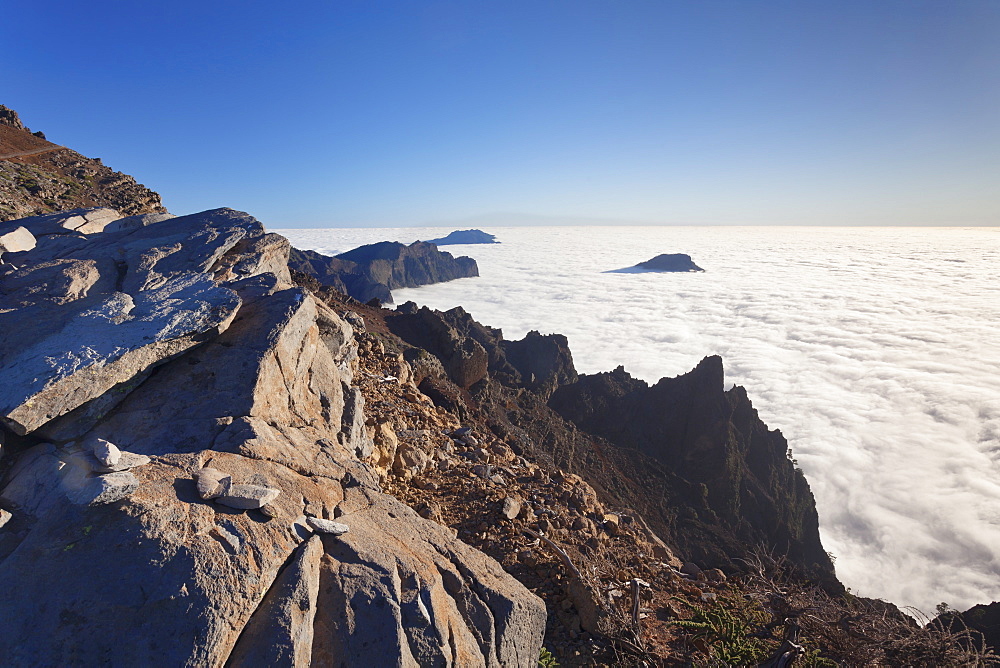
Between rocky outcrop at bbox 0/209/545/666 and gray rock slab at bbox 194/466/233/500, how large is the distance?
0.9 inches

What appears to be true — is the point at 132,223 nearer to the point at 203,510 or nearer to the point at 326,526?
the point at 203,510

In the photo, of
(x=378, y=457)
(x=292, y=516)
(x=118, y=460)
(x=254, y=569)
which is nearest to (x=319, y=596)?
(x=254, y=569)

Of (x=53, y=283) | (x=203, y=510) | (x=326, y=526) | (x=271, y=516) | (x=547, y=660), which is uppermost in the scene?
(x=53, y=283)

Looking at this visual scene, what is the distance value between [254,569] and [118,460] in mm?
1769

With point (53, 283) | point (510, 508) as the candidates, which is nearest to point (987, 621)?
point (510, 508)

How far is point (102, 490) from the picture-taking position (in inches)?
153

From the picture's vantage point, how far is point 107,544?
12.1ft

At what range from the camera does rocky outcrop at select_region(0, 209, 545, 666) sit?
346 cm

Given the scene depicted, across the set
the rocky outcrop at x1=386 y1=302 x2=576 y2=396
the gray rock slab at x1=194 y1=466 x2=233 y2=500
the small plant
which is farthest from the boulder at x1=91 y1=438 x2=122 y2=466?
the rocky outcrop at x1=386 y1=302 x2=576 y2=396

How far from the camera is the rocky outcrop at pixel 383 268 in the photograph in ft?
324

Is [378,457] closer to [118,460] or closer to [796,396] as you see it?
[118,460]

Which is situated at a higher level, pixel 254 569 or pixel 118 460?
pixel 118 460

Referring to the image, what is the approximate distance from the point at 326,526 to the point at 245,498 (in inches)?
33.1

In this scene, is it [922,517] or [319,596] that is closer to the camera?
[319,596]
